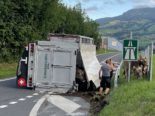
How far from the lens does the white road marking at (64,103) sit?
18725mm

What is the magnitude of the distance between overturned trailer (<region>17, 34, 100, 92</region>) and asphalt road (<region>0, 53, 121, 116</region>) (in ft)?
2.70

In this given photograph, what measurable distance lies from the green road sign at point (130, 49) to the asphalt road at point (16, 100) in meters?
4.02

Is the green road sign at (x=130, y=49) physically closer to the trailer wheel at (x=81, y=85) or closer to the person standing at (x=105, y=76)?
the person standing at (x=105, y=76)

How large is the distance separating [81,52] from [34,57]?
2.14 meters

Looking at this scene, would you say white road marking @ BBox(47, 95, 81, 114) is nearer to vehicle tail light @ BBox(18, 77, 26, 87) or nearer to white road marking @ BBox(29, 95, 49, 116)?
white road marking @ BBox(29, 95, 49, 116)

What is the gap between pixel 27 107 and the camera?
18750 mm

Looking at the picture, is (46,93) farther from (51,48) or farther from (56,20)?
(56,20)

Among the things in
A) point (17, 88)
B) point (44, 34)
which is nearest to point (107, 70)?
point (17, 88)

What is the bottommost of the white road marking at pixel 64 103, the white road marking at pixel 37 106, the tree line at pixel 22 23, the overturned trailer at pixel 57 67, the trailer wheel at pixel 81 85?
the white road marking at pixel 64 103

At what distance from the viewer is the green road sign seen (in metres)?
24.9

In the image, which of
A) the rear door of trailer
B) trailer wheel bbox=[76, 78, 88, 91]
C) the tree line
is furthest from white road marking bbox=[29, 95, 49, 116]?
the tree line

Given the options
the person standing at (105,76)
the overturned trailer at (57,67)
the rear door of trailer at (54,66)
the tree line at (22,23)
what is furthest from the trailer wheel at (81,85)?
the tree line at (22,23)

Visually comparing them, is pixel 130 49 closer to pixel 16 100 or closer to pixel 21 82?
pixel 21 82

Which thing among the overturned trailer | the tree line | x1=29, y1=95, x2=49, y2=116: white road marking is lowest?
x1=29, y1=95, x2=49, y2=116: white road marking
